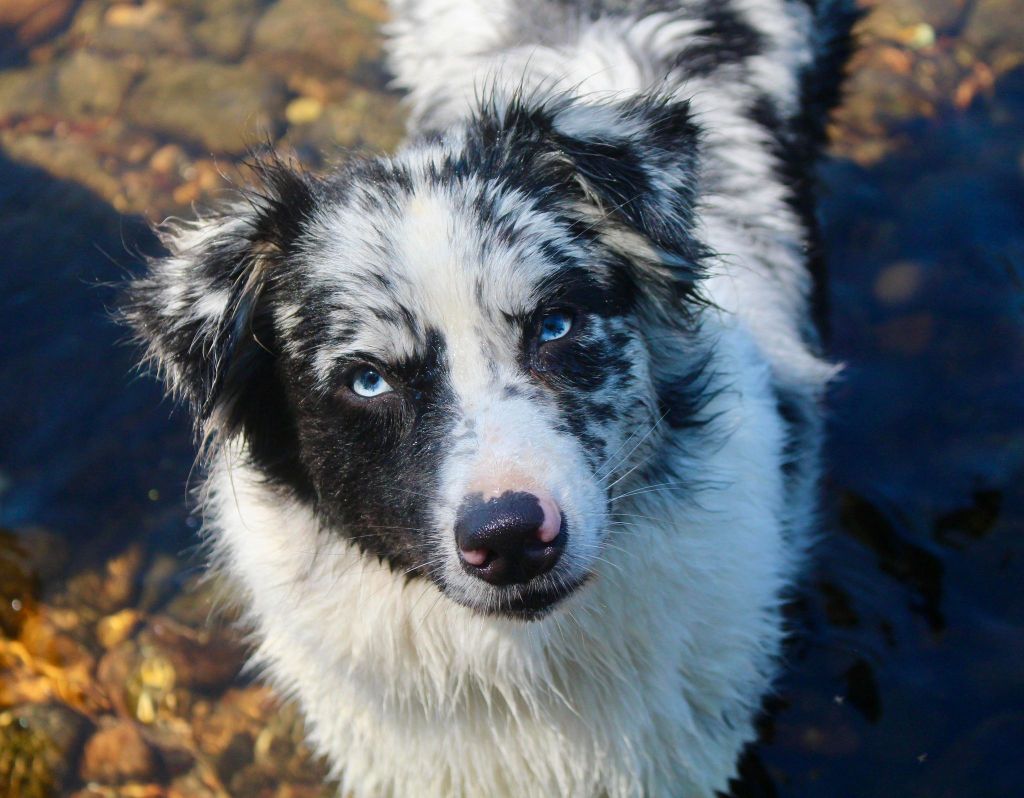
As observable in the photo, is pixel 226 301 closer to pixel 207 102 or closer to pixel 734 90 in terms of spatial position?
pixel 734 90

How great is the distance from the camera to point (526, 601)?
8.19 ft

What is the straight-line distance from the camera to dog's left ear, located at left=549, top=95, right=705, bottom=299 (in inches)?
107

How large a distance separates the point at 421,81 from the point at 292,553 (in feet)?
9.04

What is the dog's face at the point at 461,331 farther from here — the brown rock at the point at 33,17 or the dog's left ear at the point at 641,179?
the brown rock at the point at 33,17

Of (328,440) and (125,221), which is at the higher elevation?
(328,440)

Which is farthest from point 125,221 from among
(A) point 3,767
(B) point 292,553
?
(B) point 292,553

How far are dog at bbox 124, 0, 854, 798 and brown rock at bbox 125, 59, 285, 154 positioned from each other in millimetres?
3453

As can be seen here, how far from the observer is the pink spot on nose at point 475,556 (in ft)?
7.52

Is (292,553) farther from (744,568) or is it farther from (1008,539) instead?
(1008,539)

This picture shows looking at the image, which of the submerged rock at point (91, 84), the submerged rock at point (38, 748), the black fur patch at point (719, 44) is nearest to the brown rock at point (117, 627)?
the submerged rock at point (38, 748)

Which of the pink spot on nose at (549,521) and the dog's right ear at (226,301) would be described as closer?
the pink spot on nose at (549,521)

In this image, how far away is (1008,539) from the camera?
4.25 metres

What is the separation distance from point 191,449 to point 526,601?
2965 millimetres

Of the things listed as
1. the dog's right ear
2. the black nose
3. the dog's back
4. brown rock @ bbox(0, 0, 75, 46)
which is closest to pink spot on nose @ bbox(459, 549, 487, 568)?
the black nose
